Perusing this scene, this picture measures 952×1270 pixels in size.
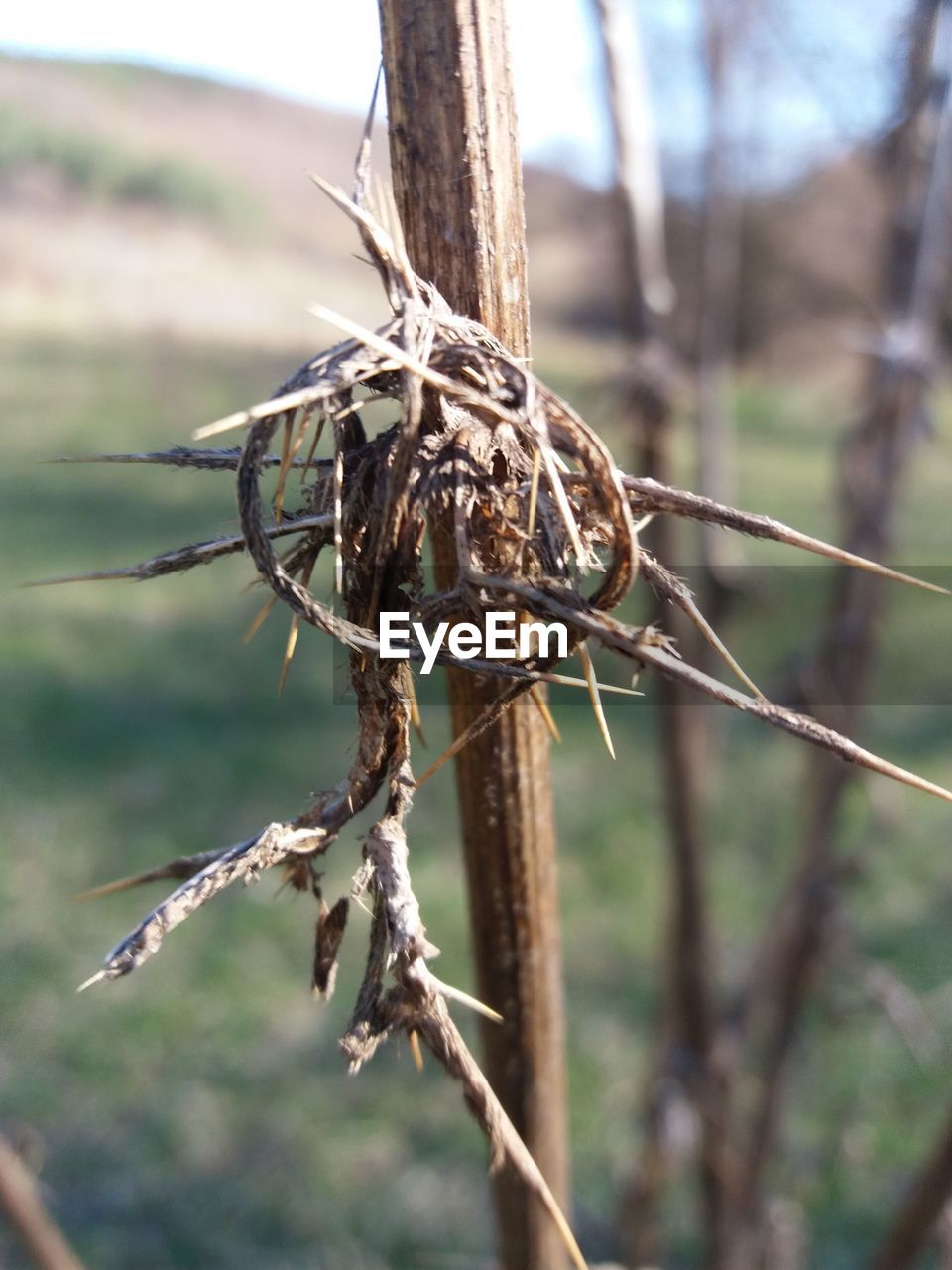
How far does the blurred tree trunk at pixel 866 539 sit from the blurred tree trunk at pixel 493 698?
0.50 m

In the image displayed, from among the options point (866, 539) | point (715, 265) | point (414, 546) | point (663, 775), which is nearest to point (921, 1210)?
point (663, 775)

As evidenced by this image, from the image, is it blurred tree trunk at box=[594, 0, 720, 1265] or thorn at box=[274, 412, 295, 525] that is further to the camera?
blurred tree trunk at box=[594, 0, 720, 1265]

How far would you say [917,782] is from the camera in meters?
0.35

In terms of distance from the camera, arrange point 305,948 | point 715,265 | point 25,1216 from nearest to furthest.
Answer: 1. point 25,1216
2. point 715,265
3. point 305,948

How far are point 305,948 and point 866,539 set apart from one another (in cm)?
137

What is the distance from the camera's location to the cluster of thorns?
1.07 ft

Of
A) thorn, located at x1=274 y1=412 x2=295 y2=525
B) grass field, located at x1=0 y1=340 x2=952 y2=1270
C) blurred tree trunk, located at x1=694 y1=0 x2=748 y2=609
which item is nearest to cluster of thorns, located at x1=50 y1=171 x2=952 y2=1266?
thorn, located at x1=274 y1=412 x2=295 y2=525

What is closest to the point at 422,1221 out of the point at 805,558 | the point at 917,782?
the point at 917,782

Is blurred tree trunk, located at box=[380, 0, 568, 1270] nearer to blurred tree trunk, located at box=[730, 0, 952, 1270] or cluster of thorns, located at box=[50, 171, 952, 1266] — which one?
cluster of thorns, located at box=[50, 171, 952, 1266]

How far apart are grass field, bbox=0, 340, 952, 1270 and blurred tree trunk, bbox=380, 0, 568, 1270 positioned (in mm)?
302

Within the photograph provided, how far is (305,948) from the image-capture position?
6.41 feet

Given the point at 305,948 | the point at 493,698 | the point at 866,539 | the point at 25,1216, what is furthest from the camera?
the point at 305,948

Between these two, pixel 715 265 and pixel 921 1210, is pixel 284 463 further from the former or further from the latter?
pixel 715 265

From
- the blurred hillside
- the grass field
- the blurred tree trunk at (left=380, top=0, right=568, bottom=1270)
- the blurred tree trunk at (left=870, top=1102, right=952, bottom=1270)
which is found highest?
the blurred hillside
